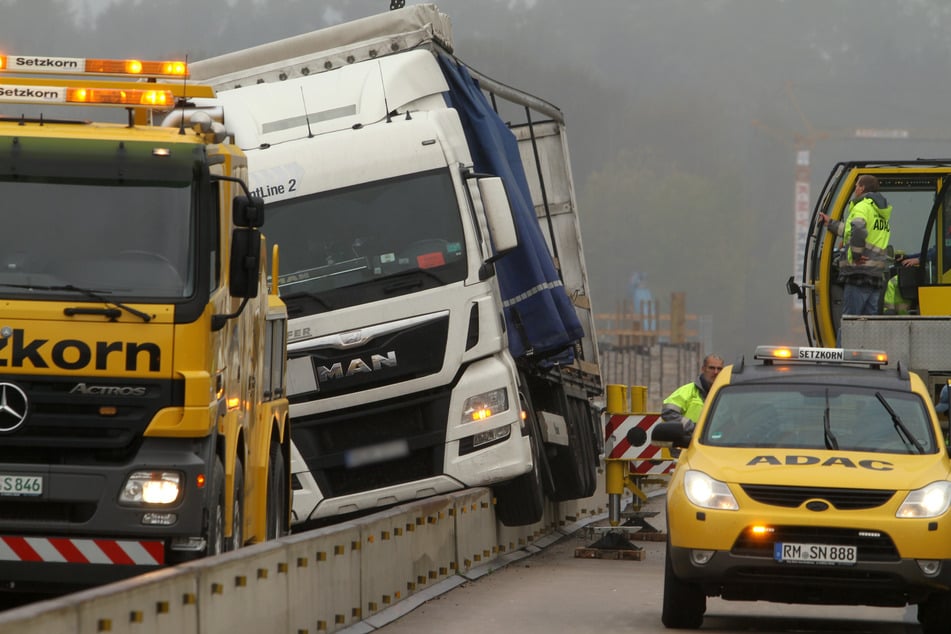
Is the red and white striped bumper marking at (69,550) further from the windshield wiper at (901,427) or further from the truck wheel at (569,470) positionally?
the truck wheel at (569,470)

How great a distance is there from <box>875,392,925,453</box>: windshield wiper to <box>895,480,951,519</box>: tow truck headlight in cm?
65

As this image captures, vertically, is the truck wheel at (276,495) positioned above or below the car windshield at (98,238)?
below

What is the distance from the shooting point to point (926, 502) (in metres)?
11.0

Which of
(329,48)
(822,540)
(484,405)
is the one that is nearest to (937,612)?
(822,540)

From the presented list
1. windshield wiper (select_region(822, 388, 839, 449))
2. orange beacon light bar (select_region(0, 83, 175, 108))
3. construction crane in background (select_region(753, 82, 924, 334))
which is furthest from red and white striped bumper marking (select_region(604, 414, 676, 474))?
construction crane in background (select_region(753, 82, 924, 334))

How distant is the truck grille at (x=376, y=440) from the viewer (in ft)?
50.3

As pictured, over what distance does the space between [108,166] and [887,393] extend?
16.7 feet

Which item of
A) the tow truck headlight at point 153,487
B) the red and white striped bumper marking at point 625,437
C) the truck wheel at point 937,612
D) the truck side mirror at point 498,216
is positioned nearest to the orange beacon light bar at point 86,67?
the tow truck headlight at point 153,487

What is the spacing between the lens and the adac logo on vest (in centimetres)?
1000

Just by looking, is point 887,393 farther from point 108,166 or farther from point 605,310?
point 605,310

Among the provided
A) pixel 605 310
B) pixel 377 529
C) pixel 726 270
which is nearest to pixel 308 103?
pixel 377 529

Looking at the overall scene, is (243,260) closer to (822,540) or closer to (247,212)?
(247,212)

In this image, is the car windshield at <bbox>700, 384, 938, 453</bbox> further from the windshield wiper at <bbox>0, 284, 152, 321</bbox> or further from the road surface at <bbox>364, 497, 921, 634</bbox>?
the windshield wiper at <bbox>0, 284, 152, 321</bbox>

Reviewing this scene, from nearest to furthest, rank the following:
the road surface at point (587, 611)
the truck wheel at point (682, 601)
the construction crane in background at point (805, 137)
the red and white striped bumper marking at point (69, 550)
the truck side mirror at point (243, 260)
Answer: the red and white striped bumper marking at point (69, 550)
the truck side mirror at point (243, 260)
the truck wheel at point (682, 601)
the road surface at point (587, 611)
the construction crane in background at point (805, 137)
